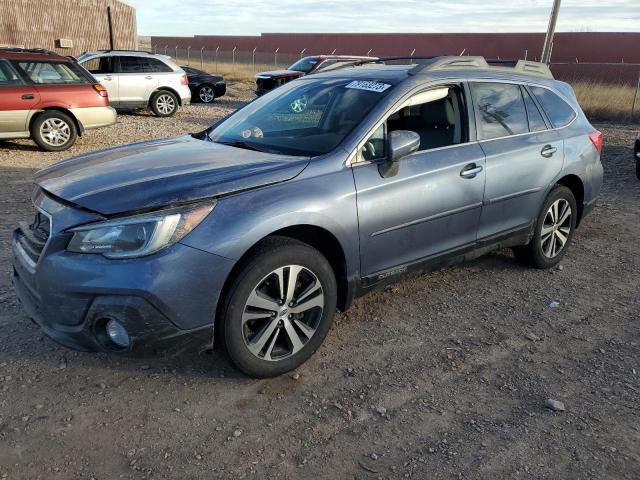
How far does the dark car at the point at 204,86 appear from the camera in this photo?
61.9ft

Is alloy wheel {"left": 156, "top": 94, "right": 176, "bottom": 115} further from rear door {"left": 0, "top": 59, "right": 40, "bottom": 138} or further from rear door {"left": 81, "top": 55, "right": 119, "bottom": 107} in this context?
rear door {"left": 0, "top": 59, "right": 40, "bottom": 138}

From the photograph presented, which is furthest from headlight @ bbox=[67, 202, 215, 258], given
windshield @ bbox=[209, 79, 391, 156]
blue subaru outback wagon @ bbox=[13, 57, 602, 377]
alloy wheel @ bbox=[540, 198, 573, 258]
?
alloy wheel @ bbox=[540, 198, 573, 258]

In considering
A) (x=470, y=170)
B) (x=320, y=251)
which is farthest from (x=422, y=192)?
(x=320, y=251)

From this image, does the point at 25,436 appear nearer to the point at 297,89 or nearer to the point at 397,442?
the point at 397,442

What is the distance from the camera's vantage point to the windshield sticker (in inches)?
151

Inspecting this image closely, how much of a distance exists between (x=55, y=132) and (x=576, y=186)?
8488 millimetres

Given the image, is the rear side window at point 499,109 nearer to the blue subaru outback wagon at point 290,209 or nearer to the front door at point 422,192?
the blue subaru outback wagon at point 290,209

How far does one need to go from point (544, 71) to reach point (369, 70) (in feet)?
6.13

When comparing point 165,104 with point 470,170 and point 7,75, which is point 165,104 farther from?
point 470,170

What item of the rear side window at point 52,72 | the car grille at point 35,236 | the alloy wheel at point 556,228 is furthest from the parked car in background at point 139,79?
the alloy wheel at point 556,228

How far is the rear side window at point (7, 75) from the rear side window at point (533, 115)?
8.30 meters

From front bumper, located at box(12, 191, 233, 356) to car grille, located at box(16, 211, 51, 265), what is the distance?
9cm

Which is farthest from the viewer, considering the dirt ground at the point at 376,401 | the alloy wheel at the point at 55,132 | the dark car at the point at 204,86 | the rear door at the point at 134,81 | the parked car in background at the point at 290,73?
the dark car at the point at 204,86

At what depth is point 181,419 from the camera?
2924 millimetres
